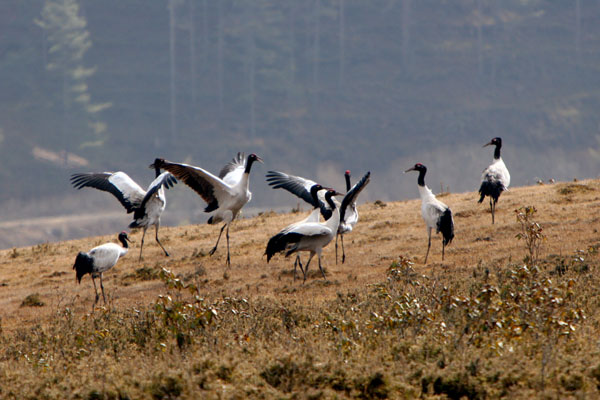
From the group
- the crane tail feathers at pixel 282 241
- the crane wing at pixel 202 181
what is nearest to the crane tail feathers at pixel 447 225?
the crane tail feathers at pixel 282 241

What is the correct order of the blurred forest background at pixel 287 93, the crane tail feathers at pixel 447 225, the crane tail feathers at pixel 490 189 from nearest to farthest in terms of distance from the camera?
the crane tail feathers at pixel 447 225 < the crane tail feathers at pixel 490 189 < the blurred forest background at pixel 287 93

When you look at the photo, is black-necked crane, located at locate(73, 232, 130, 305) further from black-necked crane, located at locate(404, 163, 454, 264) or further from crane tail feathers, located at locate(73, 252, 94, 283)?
black-necked crane, located at locate(404, 163, 454, 264)

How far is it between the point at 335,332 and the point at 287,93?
7905 centimetres

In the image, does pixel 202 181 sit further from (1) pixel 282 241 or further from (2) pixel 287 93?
(2) pixel 287 93

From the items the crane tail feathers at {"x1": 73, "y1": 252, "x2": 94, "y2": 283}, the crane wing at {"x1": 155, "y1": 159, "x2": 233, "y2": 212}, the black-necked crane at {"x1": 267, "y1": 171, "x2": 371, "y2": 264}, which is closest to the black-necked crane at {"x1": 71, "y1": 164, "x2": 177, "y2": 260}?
the crane wing at {"x1": 155, "y1": 159, "x2": 233, "y2": 212}

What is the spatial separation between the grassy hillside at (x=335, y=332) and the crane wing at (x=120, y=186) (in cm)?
265

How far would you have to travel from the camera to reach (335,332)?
9328 mm

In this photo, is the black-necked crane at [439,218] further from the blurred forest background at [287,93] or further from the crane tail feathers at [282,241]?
the blurred forest background at [287,93]

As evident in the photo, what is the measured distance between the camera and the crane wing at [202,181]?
15102mm

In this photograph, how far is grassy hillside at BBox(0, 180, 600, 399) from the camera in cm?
736

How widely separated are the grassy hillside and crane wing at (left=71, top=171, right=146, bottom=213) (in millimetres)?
2648

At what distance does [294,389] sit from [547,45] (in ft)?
301

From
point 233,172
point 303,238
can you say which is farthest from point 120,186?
point 303,238

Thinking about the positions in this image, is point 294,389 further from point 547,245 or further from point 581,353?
point 547,245
